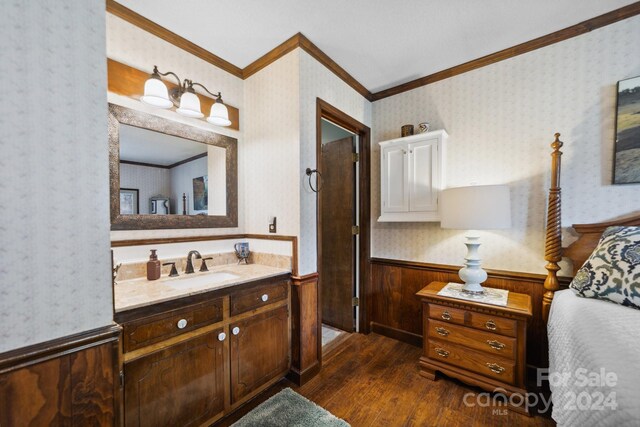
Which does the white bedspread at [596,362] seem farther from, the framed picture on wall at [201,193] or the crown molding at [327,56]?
the framed picture on wall at [201,193]

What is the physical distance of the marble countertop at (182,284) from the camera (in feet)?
4.04

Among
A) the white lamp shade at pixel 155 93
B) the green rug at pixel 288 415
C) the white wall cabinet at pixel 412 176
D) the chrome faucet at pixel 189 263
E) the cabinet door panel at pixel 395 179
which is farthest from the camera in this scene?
the cabinet door panel at pixel 395 179

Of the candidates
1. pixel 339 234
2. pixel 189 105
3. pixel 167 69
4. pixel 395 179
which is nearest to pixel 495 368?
Answer: pixel 395 179

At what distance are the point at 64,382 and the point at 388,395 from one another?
1823 millimetres

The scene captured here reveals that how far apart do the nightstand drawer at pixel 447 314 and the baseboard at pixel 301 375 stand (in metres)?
1.05

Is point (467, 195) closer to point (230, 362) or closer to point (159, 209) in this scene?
point (230, 362)

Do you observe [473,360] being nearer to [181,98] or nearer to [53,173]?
[53,173]

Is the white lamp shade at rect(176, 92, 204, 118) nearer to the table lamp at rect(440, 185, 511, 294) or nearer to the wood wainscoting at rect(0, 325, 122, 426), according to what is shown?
the wood wainscoting at rect(0, 325, 122, 426)

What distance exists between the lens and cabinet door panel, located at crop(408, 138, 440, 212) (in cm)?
226

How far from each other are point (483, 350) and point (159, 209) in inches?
100

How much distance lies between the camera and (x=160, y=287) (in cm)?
147

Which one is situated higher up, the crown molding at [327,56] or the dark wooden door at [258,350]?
the crown molding at [327,56]

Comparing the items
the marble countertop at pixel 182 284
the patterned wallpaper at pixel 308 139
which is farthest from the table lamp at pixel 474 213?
the marble countertop at pixel 182 284

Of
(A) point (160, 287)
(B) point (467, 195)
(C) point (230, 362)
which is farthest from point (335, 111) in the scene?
(C) point (230, 362)
